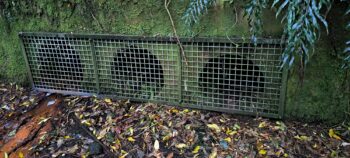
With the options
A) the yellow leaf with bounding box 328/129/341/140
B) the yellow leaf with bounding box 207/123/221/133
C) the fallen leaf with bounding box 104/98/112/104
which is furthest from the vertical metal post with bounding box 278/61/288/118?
the fallen leaf with bounding box 104/98/112/104

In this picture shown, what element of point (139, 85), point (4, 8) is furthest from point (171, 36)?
point (4, 8)

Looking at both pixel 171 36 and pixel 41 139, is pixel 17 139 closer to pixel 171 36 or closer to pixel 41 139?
pixel 41 139

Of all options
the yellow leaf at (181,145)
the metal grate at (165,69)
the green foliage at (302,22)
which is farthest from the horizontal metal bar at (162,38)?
the yellow leaf at (181,145)

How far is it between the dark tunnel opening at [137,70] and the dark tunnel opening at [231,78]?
1.53 feet

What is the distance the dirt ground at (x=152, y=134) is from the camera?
8.05 feet

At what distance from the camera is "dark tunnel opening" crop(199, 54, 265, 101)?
2.73 meters

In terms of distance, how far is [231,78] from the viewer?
2.80 meters

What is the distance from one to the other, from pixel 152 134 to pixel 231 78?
0.89m

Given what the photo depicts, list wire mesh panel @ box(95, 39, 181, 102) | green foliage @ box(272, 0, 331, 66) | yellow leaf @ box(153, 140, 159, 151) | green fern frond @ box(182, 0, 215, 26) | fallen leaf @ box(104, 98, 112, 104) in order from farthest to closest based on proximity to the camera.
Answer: fallen leaf @ box(104, 98, 112, 104) < wire mesh panel @ box(95, 39, 181, 102) < yellow leaf @ box(153, 140, 159, 151) < green fern frond @ box(182, 0, 215, 26) < green foliage @ box(272, 0, 331, 66)

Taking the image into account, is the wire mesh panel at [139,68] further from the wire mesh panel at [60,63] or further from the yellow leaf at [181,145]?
the yellow leaf at [181,145]

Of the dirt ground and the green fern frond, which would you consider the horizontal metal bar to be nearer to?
the green fern frond

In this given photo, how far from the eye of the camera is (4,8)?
11.0 ft

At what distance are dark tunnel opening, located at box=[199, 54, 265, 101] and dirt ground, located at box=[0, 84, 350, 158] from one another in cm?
23

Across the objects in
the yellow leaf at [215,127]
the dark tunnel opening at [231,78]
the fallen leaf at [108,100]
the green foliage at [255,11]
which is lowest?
the yellow leaf at [215,127]
